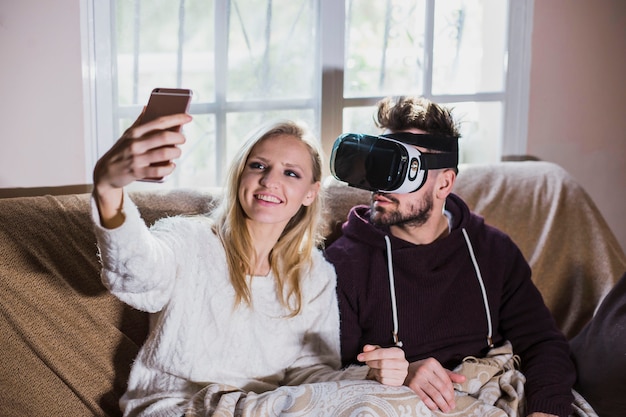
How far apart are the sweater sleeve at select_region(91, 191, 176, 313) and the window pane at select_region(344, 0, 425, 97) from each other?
121 centimetres

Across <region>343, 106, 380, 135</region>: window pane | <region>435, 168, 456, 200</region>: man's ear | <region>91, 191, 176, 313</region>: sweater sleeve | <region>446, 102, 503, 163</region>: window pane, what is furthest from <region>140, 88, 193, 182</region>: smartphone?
<region>446, 102, 503, 163</region>: window pane

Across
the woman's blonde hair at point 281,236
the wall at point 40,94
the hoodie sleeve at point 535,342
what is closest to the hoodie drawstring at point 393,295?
the woman's blonde hair at point 281,236

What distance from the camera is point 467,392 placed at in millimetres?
2006

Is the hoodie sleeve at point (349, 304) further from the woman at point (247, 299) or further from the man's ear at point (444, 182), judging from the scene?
the man's ear at point (444, 182)

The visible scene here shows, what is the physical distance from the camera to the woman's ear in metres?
2.08

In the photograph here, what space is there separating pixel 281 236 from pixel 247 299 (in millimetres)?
214

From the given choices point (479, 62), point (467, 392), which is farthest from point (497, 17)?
point (467, 392)

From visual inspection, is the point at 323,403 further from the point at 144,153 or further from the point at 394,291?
the point at 144,153

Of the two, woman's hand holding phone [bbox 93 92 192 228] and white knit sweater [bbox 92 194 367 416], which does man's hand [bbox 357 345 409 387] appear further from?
woman's hand holding phone [bbox 93 92 192 228]

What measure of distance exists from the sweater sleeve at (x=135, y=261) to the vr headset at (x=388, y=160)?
0.52m

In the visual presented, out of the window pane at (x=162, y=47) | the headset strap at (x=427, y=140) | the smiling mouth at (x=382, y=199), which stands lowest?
the smiling mouth at (x=382, y=199)

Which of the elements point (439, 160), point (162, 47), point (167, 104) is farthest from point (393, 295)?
point (162, 47)

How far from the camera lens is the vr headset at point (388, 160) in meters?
2.00

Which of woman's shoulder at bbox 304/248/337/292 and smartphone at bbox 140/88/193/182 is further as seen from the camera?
woman's shoulder at bbox 304/248/337/292
